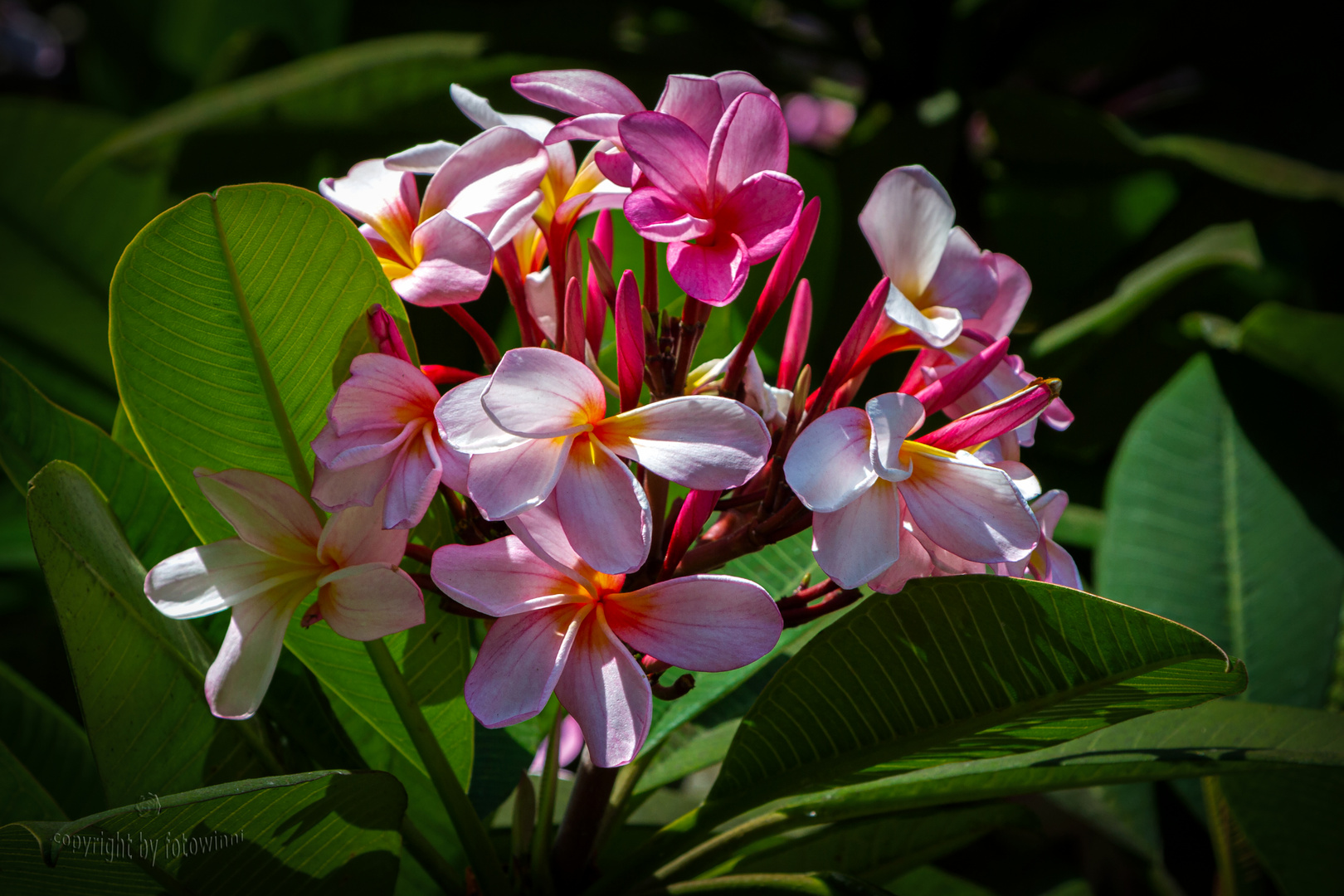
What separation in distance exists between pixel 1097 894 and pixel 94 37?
2.64 metres

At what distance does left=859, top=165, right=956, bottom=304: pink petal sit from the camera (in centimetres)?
54

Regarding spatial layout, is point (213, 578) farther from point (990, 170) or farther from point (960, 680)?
point (990, 170)

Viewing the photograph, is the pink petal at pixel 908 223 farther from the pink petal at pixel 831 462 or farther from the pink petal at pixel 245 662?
the pink petal at pixel 245 662

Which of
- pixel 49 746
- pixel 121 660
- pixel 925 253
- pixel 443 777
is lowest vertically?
pixel 49 746

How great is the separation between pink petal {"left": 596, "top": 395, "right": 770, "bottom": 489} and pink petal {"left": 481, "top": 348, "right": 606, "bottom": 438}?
0.02 m

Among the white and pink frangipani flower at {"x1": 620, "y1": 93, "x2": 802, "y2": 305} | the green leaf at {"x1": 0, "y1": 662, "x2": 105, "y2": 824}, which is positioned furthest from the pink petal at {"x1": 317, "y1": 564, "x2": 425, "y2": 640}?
the green leaf at {"x1": 0, "y1": 662, "x2": 105, "y2": 824}

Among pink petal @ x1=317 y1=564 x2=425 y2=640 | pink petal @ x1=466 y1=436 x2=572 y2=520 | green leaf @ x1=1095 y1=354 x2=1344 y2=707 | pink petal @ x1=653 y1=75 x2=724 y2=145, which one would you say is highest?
pink petal @ x1=653 y1=75 x2=724 y2=145

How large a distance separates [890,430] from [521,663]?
0.70 feet

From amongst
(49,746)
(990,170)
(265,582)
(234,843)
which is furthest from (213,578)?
(990,170)

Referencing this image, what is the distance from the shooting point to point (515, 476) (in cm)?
43

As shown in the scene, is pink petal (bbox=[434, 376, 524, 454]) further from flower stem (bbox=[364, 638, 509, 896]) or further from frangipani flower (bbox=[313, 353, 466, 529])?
flower stem (bbox=[364, 638, 509, 896])

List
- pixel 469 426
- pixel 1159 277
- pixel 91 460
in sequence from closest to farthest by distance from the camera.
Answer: pixel 469 426 → pixel 91 460 → pixel 1159 277

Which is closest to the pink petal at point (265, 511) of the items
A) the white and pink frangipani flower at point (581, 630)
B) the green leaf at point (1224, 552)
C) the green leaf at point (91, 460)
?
the white and pink frangipani flower at point (581, 630)

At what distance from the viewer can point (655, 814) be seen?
1.03m
